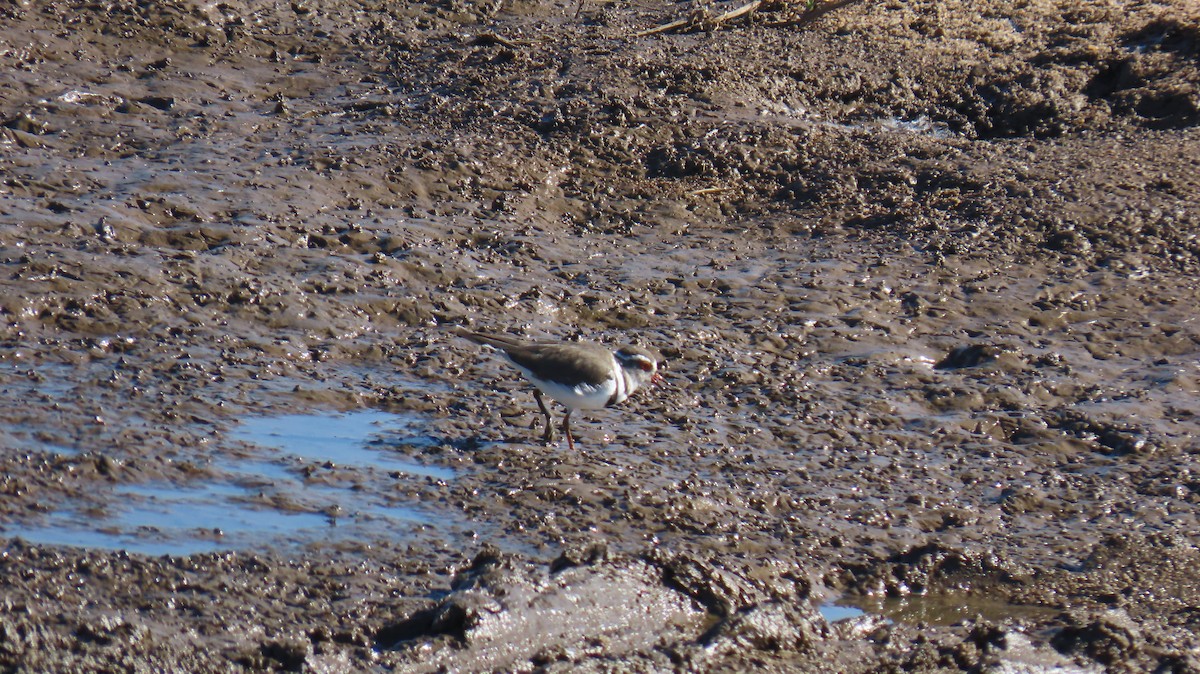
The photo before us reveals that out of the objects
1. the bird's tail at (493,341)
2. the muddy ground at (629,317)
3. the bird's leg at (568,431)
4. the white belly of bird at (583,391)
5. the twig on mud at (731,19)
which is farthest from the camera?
the twig on mud at (731,19)

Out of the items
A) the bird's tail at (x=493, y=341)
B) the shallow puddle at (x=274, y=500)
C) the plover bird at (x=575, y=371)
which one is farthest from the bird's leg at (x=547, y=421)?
the shallow puddle at (x=274, y=500)

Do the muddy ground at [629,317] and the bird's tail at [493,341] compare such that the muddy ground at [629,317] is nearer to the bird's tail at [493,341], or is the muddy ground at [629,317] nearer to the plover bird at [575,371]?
the plover bird at [575,371]

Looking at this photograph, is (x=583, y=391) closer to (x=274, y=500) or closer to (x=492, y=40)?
(x=274, y=500)

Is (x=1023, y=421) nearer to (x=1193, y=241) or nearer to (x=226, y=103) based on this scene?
(x=1193, y=241)

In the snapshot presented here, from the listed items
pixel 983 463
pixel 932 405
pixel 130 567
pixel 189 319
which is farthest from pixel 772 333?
pixel 130 567

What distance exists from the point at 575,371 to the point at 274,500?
5.64ft

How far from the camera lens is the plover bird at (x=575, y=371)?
7387 millimetres

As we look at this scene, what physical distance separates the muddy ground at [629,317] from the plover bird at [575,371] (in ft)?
0.93

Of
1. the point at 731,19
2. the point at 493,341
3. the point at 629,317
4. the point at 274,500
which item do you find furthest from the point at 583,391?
the point at 731,19

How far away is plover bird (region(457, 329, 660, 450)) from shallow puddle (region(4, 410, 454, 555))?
0.70 meters

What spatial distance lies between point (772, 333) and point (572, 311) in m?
1.33

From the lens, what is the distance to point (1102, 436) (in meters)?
8.05

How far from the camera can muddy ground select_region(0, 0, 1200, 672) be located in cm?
585

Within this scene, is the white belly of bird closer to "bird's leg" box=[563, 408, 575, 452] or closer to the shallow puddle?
"bird's leg" box=[563, 408, 575, 452]
